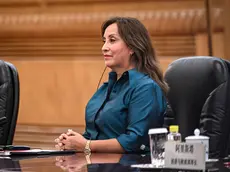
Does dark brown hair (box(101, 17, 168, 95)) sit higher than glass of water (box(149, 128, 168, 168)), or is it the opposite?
dark brown hair (box(101, 17, 168, 95))

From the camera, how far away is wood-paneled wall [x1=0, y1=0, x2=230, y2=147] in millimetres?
5125

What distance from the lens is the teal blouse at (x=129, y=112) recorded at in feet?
10.1

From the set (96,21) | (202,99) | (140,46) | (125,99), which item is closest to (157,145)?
(202,99)

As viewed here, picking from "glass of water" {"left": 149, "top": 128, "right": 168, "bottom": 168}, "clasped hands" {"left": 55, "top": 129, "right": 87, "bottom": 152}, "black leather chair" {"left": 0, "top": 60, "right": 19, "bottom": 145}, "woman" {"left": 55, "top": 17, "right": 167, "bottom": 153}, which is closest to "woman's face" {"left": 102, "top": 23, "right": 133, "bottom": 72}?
"woman" {"left": 55, "top": 17, "right": 167, "bottom": 153}

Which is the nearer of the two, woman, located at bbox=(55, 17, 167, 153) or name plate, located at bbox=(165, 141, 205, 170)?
name plate, located at bbox=(165, 141, 205, 170)

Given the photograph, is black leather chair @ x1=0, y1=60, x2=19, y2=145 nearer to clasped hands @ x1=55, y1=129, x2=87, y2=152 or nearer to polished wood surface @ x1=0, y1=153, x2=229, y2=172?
clasped hands @ x1=55, y1=129, x2=87, y2=152

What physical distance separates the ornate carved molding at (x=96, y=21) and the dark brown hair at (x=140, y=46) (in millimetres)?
1697

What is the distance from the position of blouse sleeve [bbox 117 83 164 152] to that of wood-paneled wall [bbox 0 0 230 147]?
6.35 ft

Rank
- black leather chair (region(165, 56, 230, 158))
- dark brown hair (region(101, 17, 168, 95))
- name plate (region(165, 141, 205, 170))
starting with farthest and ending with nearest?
dark brown hair (region(101, 17, 168, 95)) < black leather chair (region(165, 56, 230, 158)) < name plate (region(165, 141, 205, 170))

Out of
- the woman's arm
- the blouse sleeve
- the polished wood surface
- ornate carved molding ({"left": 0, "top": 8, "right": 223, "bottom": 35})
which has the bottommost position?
the polished wood surface

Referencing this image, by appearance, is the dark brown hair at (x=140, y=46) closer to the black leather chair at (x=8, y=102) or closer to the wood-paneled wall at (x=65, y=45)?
the black leather chair at (x=8, y=102)

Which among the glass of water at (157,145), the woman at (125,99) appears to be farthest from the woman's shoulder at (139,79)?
the glass of water at (157,145)

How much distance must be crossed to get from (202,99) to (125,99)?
392 mm

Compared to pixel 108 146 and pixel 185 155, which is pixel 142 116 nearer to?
pixel 108 146
